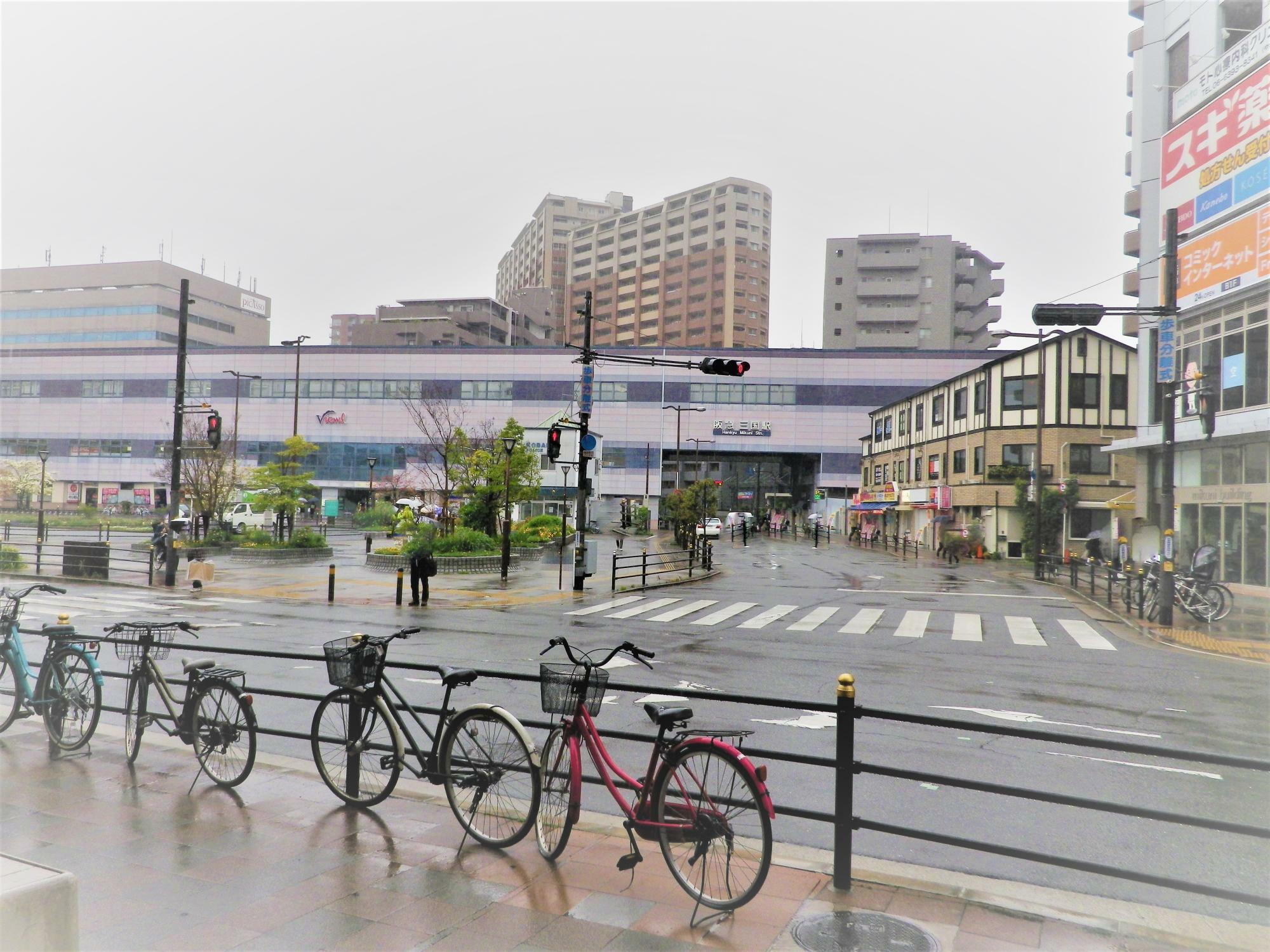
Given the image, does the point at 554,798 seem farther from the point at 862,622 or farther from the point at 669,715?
the point at 862,622

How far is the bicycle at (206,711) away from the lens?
20.8 feet

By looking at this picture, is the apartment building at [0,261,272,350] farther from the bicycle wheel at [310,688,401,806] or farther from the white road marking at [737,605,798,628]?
the bicycle wheel at [310,688,401,806]

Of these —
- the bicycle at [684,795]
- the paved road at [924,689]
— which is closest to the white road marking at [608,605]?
the paved road at [924,689]

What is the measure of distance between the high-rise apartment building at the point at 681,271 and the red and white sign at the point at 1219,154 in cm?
9185

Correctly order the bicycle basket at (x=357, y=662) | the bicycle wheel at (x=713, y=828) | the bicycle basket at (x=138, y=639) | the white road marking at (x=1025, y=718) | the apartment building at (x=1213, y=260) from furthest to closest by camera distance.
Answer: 1. the apartment building at (x=1213, y=260)
2. the white road marking at (x=1025, y=718)
3. the bicycle basket at (x=138, y=639)
4. the bicycle basket at (x=357, y=662)
5. the bicycle wheel at (x=713, y=828)

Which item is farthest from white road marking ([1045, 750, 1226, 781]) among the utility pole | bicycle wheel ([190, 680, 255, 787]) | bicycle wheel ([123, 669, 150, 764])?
the utility pole

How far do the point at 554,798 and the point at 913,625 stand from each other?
15030 millimetres

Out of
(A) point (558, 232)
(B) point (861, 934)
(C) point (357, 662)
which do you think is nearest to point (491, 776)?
(C) point (357, 662)

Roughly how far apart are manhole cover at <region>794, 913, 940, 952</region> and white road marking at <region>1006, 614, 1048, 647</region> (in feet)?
44.1

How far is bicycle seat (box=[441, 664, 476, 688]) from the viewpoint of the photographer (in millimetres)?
5465

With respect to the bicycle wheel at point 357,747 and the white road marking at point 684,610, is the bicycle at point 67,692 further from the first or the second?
the white road marking at point 684,610

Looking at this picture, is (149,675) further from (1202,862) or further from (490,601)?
(490,601)

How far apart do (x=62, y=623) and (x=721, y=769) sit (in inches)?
248

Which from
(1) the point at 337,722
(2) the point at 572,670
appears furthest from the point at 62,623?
(2) the point at 572,670
